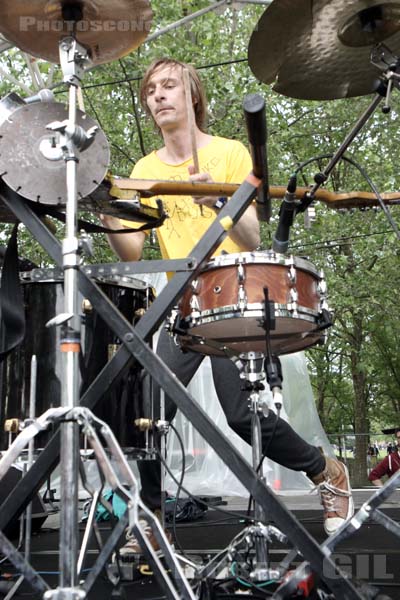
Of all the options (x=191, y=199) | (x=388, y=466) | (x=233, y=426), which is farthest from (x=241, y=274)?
(x=388, y=466)

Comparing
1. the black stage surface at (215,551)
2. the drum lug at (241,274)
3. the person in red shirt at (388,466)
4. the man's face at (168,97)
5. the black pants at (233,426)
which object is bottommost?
the person in red shirt at (388,466)

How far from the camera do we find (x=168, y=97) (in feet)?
9.74

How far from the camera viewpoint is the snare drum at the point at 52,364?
249 centimetres

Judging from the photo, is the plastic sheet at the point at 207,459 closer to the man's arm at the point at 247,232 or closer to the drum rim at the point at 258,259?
the man's arm at the point at 247,232

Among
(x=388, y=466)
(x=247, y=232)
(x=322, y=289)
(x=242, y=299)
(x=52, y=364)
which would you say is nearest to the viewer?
(x=242, y=299)

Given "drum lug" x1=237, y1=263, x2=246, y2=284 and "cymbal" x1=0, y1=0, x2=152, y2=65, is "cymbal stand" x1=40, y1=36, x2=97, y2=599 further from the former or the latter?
"drum lug" x1=237, y1=263, x2=246, y2=284

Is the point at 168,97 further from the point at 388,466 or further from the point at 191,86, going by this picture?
the point at 388,466

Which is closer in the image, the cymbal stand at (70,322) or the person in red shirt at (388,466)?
the cymbal stand at (70,322)

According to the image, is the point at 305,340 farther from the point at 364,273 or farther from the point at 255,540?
the point at 364,273

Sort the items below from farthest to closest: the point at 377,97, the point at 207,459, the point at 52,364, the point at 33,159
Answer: the point at 207,459
the point at 52,364
the point at 377,97
the point at 33,159

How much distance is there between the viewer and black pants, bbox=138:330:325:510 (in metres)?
3.04

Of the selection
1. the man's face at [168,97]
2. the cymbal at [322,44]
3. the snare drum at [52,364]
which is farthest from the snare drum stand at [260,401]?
the man's face at [168,97]

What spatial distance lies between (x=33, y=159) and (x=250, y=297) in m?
0.86
